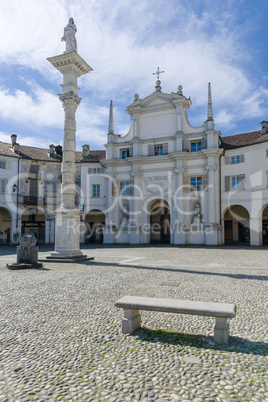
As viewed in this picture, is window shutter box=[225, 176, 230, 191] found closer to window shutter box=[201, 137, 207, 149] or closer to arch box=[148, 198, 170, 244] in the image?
window shutter box=[201, 137, 207, 149]

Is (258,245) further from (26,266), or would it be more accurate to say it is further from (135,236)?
(26,266)

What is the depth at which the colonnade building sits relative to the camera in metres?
27.9

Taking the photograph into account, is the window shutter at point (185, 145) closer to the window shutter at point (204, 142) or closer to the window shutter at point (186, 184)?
the window shutter at point (204, 142)

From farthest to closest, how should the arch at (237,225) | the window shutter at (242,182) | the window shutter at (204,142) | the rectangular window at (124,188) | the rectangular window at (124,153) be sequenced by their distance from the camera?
the rectangular window at (124,153), the arch at (237,225), the rectangular window at (124,188), the window shutter at (204,142), the window shutter at (242,182)

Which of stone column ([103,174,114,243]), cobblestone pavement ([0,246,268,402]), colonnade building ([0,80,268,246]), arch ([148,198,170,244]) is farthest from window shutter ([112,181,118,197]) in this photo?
cobblestone pavement ([0,246,268,402])

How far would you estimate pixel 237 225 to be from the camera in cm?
3291

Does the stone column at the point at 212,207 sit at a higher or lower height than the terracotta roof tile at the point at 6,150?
lower

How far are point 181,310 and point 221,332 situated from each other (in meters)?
0.64

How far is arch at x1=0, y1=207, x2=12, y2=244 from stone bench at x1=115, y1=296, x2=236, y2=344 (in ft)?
104

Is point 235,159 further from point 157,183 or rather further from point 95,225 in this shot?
point 95,225

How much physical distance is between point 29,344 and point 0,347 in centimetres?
39

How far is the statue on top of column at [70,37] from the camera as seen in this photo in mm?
15602

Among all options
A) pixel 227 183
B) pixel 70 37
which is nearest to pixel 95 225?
pixel 227 183

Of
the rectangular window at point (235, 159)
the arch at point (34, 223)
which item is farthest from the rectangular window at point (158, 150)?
the arch at point (34, 223)
